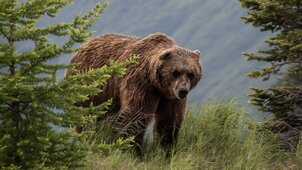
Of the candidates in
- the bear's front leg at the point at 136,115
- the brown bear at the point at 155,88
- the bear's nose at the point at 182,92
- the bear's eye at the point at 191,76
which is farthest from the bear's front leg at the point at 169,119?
the bear's nose at the point at 182,92

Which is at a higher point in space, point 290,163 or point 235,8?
point 235,8

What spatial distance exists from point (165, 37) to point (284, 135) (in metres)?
2.17

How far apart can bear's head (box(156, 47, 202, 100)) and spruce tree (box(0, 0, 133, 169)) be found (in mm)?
2795

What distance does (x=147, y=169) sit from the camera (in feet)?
22.0

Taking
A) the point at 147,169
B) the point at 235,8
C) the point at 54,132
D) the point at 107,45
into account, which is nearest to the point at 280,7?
the point at 107,45

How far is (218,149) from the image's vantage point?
25.5 feet

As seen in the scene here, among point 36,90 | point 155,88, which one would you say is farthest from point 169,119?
point 36,90

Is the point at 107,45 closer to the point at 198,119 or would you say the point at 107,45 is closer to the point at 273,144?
the point at 198,119

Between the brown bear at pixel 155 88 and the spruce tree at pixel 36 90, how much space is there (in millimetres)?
2664

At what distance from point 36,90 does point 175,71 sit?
3.34m

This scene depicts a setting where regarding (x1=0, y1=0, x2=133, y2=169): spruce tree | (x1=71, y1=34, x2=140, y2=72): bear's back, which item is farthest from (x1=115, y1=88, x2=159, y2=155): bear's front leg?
(x1=0, y1=0, x2=133, y2=169): spruce tree

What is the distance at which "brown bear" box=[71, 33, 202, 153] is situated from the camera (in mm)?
7906

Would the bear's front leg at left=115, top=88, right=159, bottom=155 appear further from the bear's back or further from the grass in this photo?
the bear's back

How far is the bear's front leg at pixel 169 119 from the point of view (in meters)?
8.24
